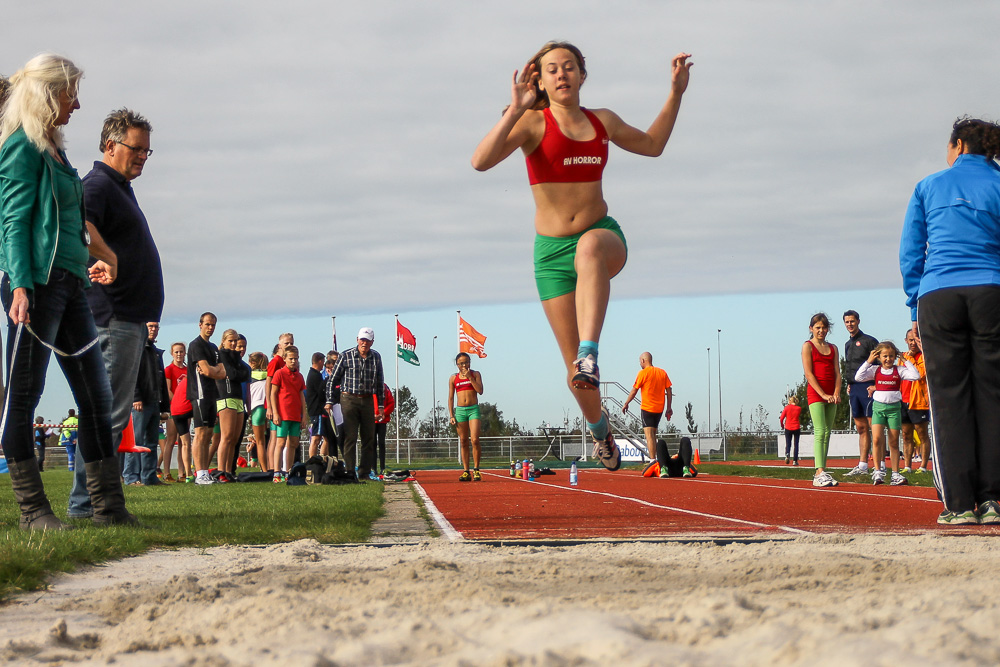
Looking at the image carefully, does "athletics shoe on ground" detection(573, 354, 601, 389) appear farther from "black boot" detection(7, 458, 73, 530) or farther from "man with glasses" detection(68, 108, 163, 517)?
"man with glasses" detection(68, 108, 163, 517)

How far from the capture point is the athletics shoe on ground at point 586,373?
4207mm

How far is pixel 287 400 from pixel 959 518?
912 centimetres

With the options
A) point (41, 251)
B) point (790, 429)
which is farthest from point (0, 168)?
point (790, 429)

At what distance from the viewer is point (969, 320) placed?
5.30 metres

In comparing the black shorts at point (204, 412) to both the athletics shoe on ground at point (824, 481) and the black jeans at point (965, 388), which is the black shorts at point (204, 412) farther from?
the black jeans at point (965, 388)

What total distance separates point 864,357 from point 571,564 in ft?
32.9

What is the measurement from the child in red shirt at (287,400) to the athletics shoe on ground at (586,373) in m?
9.01

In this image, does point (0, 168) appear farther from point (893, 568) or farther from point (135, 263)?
point (893, 568)

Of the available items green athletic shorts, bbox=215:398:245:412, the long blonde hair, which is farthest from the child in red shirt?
the long blonde hair

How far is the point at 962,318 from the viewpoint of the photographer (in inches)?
209

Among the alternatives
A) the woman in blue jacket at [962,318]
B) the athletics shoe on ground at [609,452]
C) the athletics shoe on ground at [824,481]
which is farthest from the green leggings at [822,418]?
the athletics shoe on ground at [609,452]

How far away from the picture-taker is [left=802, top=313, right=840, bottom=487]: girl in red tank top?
34.0 feet

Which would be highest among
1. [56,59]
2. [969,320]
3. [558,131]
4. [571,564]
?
[56,59]

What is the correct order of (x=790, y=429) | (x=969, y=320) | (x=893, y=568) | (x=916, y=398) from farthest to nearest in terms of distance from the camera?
(x=790, y=429), (x=916, y=398), (x=969, y=320), (x=893, y=568)
